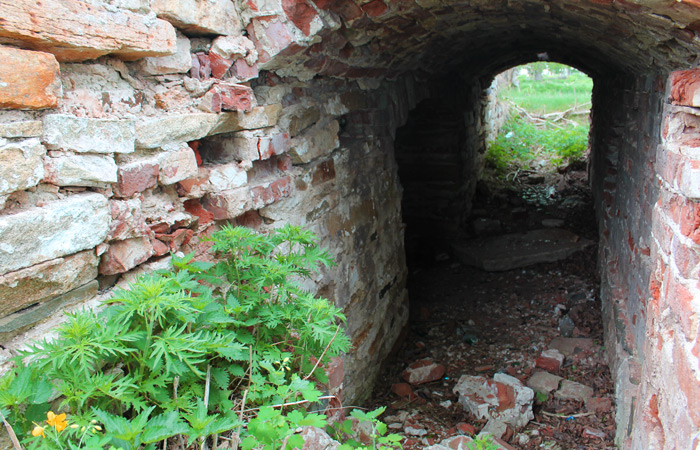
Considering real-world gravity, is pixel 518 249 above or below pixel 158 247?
below

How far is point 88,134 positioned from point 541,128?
36.2 feet

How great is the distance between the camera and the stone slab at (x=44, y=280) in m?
1.35

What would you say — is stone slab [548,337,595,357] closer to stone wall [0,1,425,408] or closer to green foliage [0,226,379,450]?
stone wall [0,1,425,408]

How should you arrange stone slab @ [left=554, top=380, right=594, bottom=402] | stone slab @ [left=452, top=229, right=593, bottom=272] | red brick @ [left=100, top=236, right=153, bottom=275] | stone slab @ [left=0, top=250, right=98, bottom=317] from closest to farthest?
stone slab @ [left=0, top=250, right=98, bottom=317] → red brick @ [left=100, top=236, right=153, bottom=275] → stone slab @ [left=554, top=380, right=594, bottom=402] → stone slab @ [left=452, top=229, right=593, bottom=272]

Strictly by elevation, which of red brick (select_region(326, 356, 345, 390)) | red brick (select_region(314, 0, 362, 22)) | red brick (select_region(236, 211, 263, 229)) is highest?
red brick (select_region(314, 0, 362, 22))

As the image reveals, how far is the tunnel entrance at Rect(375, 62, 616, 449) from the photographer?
319 cm

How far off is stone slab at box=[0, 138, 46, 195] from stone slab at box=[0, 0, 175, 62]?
291 millimetres

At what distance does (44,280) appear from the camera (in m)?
1.43

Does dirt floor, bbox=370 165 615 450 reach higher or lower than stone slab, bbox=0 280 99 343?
lower

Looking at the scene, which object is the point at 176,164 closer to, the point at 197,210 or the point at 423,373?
the point at 197,210

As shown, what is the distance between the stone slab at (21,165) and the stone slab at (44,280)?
0.23 metres

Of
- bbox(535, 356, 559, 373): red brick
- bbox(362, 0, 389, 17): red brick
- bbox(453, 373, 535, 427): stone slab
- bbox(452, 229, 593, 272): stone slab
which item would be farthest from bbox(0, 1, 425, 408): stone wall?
bbox(452, 229, 593, 272): stone slab

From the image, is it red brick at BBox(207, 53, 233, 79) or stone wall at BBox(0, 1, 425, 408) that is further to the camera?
red brick at BBox(207, 53, 233, 79)

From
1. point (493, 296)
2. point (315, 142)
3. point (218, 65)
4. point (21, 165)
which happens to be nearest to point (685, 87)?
point (315, 142)
